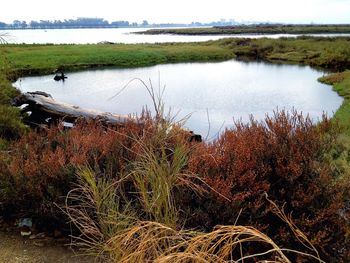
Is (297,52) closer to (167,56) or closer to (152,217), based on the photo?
(167,56)

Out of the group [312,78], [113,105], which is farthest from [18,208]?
[312,78]

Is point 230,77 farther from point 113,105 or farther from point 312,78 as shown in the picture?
point 113,105

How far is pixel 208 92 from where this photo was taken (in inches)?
1026

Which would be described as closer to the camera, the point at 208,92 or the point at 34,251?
the point at 34,251

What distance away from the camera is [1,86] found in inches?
490

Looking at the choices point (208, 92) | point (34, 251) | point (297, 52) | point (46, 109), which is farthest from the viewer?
point (297, 52)

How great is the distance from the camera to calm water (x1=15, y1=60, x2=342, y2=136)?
65.9 ft

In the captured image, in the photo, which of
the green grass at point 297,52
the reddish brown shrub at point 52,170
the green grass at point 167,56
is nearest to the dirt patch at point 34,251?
the reddish brown shrub at point 52,170

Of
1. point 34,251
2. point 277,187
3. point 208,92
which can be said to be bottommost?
point 208,92

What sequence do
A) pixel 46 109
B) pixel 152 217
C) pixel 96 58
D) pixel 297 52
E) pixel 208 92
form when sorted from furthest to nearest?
pixel 297 52, pixel 96 58, pixel 208 92, pixel 46 109, pixel 152 217

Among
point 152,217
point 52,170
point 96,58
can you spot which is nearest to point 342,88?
point 52,170

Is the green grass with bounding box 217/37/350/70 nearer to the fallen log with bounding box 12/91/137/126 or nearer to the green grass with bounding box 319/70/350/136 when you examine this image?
the green grass with bounding box 319/70/350/136

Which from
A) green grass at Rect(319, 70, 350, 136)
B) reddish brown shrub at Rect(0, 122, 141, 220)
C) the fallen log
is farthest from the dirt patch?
green grass at Rect(319, 70, 350, 136)

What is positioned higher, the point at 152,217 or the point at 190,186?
the point at 190,186
